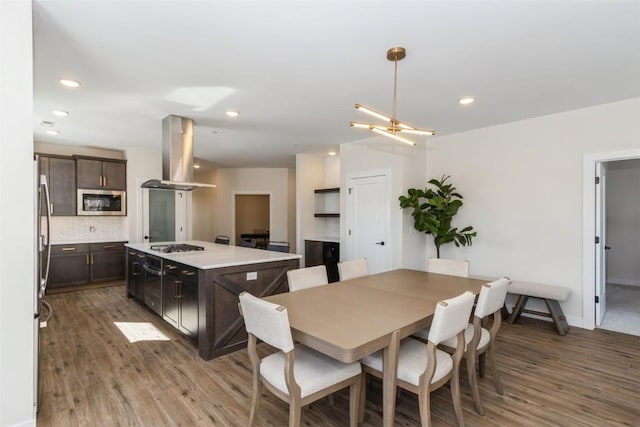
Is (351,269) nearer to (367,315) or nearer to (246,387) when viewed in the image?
(367,315)

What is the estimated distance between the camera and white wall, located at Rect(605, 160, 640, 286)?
6.11 meters

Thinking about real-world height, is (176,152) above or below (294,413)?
above

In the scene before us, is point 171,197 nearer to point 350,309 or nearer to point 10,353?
point 10,353

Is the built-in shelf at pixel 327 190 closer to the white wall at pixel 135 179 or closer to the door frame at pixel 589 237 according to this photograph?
the white wall at pixel 135 179

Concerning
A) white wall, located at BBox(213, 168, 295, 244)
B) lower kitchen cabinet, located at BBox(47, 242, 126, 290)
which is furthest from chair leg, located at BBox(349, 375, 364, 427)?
white wall, located at BBox(213, 168, 295, 244)

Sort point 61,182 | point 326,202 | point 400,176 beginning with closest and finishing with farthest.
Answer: point 400,176, point 61,182, point 326,202

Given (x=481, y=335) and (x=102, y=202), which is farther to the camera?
(x=102, y=202)

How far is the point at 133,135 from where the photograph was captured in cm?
516

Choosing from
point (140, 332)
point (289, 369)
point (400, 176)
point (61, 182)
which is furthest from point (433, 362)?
point (61, 182)

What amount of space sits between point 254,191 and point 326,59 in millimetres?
6516

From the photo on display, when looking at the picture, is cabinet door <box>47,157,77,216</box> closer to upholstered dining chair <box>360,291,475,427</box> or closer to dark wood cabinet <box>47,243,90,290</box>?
dark wood cabinet <box>47,243,90,290</box>

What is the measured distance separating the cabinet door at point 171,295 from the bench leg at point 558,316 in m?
4.17

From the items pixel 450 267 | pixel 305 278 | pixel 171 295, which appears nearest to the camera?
pixel 305 278

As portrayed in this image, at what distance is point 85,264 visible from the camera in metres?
5.69
